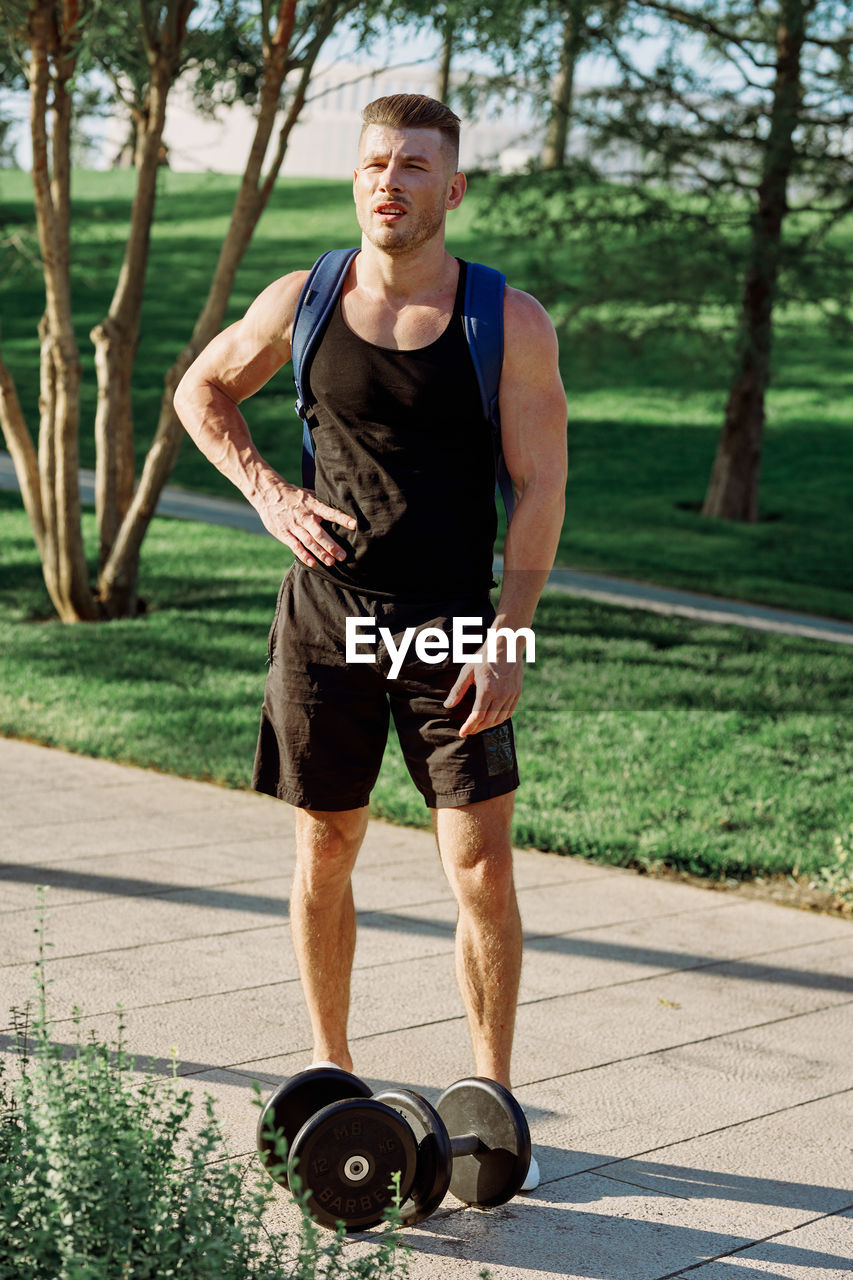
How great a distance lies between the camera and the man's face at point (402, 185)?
306cm

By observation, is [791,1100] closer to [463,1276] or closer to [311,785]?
[463,1276]

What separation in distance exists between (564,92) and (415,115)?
42.9 feet

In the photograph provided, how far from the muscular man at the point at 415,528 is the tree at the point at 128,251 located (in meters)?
6.19

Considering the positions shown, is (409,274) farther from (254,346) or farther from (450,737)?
(450,737)

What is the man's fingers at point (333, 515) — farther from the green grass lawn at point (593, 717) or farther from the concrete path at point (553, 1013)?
the green grass lawn at point (593, 717)

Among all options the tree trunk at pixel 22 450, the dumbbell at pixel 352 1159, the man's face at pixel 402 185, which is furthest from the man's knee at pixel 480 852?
the tree trunk at pixel 22 450

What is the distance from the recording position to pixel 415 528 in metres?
3.15

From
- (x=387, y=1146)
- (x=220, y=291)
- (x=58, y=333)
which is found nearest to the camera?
(x=387, y=1146)

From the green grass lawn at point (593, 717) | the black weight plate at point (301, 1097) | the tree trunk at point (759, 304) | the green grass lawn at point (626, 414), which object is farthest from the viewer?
the green grass lawn at point (626, 414)

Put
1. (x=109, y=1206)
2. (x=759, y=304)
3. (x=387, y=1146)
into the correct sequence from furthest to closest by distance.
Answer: (x=759, y=304), (x=387, y=1146), (x=109, y=1206)

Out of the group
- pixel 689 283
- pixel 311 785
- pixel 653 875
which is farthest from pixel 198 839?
pixel 689 283

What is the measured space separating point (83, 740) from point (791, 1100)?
4.52 meters

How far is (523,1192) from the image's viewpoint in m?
3.23

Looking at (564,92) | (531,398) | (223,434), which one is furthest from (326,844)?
(564,92)
